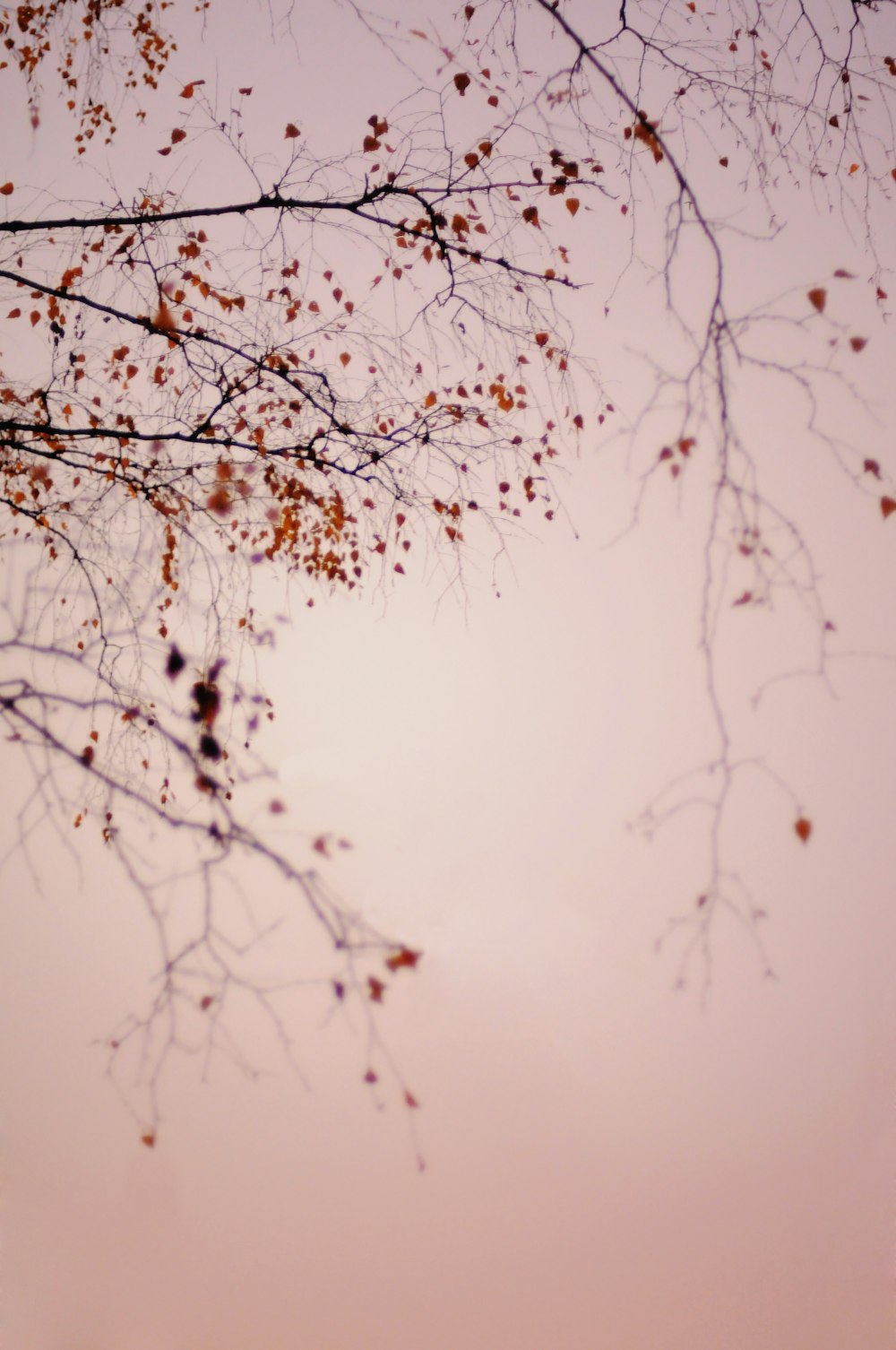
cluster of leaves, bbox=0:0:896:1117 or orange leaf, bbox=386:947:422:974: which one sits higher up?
cluster of leaves, bbox=0:0:896:1117

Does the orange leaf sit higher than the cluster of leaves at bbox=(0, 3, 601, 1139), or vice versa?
the cluster of leaves at bbox=(0, 3, 601, 1139)

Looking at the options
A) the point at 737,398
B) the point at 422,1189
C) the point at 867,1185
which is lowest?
the point at 867,1185

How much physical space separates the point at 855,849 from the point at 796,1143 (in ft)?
2.34

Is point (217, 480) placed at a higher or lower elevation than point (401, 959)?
higher

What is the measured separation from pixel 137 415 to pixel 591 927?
1.65 metres

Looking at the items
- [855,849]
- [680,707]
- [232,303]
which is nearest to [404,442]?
[232,303]

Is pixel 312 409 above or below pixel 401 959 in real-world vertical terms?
above

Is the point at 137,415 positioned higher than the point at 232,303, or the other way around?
the point at 232,303

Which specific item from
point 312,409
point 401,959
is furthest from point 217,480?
point 401,959

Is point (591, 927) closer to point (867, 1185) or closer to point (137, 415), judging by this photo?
point (867, 1185)

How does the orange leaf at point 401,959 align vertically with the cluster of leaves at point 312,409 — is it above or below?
below

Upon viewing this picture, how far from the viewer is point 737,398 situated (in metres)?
1.88

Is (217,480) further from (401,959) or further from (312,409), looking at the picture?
(401,959)

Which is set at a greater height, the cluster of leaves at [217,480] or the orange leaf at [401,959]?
the cluster of leaves at [217,480]
